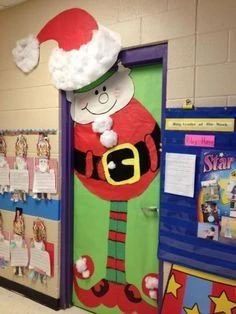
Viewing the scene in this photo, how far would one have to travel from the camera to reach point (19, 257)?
3.19 m

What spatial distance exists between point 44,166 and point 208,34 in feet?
5.44

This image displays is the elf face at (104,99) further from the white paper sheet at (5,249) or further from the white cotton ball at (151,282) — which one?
the white paper sheet at (5,249)

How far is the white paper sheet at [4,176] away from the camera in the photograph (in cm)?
325

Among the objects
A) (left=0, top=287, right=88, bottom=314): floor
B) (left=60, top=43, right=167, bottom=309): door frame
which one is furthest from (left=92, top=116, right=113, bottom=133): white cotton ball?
(left=0, top=287, right=88, bottom=314): floor

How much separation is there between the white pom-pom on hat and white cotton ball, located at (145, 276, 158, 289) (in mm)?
1943

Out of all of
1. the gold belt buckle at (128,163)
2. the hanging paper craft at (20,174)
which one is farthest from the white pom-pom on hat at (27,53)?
the gold belt buckle at (128,163)

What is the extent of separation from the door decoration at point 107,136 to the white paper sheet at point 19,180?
51 centimetres

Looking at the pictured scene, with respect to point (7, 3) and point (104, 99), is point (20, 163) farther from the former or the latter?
point (7, 3)

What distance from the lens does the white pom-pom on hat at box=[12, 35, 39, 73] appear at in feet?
9.81

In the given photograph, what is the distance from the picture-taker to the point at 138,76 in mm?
2568

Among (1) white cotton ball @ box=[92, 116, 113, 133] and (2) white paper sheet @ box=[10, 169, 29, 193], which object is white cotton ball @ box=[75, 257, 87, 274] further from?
(1) white cotton ball @ box=[92, 116, 113, 133]

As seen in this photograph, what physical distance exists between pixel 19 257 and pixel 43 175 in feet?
2.67

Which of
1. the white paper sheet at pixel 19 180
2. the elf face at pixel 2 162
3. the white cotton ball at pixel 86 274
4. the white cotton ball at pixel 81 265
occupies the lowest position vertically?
the white cotton ball at pixel 86 274

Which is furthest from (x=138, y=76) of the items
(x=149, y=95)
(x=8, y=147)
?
(x=8, y=147)
